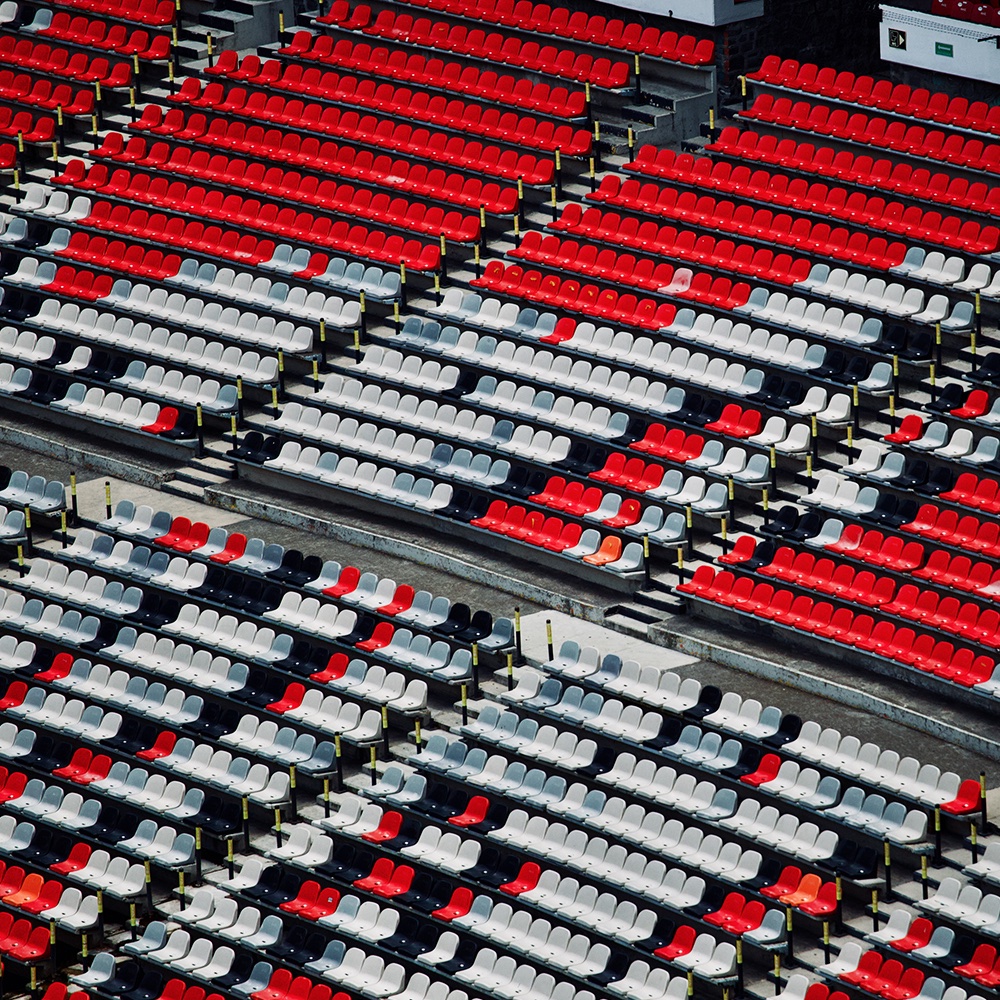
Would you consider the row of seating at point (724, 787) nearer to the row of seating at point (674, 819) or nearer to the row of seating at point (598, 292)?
the row of seating at point (674, 819)

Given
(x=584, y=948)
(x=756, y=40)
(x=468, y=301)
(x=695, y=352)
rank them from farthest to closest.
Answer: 1. (x=756, y=40)
2. (x=468, y=301)
3. (x=695, y=352)
4. (x=584, y=948)

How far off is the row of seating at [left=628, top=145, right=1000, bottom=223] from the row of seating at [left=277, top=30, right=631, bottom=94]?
1630mm

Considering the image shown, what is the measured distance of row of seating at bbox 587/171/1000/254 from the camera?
27.7 m

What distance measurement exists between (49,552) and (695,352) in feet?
25.7

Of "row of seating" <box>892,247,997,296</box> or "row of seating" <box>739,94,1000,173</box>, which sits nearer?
"row of seating" <box>892,247,997,296</box>

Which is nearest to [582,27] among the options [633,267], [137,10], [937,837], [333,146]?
[333,146]

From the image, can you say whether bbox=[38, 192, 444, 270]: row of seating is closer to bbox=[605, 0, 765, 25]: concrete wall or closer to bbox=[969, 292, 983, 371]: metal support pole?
bbox=[605, 0, 765, 25]: concrete wall

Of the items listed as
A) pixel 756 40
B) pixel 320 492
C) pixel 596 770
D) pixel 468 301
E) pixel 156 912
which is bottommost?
pixel 156 912

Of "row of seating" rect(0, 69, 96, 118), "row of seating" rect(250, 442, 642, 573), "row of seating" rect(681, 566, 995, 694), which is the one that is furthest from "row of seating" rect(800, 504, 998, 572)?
"row of seating" rect(0, 69, 96, 118)

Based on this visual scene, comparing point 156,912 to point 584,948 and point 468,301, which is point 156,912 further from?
point 468,301

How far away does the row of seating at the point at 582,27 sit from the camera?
31.4 metres

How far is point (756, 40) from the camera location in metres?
31.9

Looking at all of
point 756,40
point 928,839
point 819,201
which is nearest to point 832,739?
point 928,839

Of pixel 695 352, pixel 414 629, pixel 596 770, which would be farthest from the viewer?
pixel 695 352
